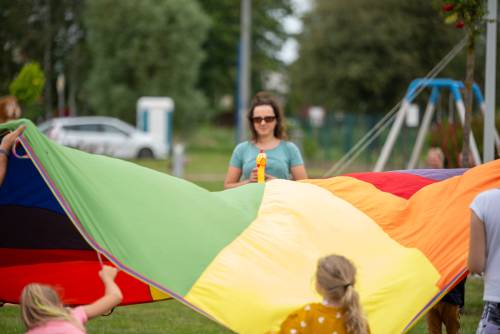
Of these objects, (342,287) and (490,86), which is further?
(490,86)

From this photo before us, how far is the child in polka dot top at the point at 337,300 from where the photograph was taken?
4066 mm

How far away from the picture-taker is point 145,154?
2800 cm

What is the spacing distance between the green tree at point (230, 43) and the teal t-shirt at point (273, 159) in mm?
38612

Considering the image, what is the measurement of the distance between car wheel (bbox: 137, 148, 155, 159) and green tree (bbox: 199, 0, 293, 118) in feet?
58.2

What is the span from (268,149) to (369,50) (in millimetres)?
29686

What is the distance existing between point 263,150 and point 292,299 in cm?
195

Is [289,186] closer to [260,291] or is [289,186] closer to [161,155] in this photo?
[260,291]

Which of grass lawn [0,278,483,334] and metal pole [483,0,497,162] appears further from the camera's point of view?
metal pole [483,0,497,162]

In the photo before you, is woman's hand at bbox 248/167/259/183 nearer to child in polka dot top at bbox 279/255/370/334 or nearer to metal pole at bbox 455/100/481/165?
child in polka dot top at bbox 279/255/370/334

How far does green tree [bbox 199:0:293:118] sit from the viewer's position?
148ft

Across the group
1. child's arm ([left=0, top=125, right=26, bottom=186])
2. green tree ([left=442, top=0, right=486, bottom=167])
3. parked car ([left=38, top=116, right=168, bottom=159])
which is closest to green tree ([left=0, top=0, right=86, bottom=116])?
parked car ([left=38, top=116, right=168, bottom=159])

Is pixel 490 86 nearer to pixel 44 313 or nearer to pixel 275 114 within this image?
pixel 275 114

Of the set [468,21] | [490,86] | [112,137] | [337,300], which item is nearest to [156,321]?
[337,300]

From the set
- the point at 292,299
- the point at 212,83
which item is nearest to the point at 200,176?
the point at 292,299
